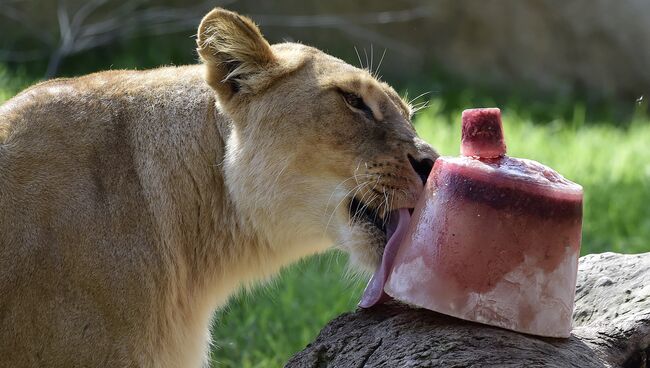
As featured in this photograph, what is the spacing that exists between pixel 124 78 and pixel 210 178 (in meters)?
0.47

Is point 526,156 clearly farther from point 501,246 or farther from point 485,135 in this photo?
point 501,246

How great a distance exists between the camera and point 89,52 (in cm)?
832

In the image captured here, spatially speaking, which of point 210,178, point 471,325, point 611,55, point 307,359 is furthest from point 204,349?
point 611,55

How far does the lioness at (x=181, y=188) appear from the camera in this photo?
299 cm

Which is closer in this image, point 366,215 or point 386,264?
point 386,264

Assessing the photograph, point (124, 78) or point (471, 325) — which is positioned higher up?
point (124, 78)

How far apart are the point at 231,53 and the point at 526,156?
3.91 meters

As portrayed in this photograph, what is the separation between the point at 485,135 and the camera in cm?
258

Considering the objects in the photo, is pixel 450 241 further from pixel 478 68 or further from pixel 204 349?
pixel 478 68

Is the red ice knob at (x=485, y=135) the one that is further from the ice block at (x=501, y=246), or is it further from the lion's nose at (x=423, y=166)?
the lion's nose at (x=423, y=166)

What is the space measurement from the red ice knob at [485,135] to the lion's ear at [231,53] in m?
0.92

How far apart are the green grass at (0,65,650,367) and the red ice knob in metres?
0.72

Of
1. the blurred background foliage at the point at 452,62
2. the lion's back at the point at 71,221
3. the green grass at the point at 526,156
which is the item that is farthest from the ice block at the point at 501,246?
the blurred background foliage at the point at 452,62

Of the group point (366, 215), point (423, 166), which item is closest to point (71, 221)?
point (366, 215)
